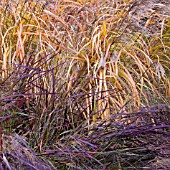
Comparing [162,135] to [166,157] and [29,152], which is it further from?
[29,152]

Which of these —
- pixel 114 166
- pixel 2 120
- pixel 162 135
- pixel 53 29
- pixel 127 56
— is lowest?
pixel 114 166

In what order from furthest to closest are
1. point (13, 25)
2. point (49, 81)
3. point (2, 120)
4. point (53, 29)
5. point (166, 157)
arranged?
point (53, 29) → point (13, 25) → point (49, 81) → point (166, 157) → point (2, 120)

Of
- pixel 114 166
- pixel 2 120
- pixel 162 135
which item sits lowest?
pixel 114 166

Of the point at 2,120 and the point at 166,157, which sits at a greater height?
the point at 2,120

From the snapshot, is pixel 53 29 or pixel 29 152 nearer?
pixel 29 152

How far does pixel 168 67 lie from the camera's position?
382 cm

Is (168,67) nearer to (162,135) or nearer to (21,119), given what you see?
(162,135)

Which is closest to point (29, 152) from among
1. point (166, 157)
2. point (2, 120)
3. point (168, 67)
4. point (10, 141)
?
point (10, 141)

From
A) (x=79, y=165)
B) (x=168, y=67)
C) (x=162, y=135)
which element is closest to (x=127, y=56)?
(x=168, y=67)

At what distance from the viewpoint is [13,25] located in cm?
346

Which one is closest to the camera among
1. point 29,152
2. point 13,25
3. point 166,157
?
point 29,152

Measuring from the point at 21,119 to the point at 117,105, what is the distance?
2.54ft

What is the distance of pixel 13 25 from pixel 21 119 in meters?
1.13

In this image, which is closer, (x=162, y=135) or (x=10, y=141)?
(x=10, y=141)
